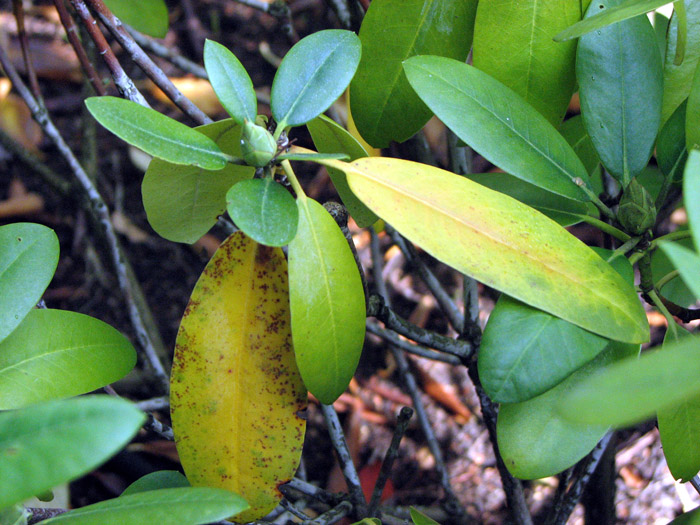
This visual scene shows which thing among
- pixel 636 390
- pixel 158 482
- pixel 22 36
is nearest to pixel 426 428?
pixel 158 482

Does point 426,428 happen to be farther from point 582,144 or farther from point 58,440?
point 58,440

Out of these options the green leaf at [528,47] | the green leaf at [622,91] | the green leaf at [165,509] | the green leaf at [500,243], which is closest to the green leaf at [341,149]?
the green leaf at [500,243]

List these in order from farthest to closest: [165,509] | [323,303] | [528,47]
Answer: [528,47] → [323,303] → [165,509]

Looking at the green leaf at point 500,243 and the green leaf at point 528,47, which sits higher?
the green leaf at point 528,47

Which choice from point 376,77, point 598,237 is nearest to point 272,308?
point 376,77

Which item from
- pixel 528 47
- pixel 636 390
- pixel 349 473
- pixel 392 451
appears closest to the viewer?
pixel 636 390

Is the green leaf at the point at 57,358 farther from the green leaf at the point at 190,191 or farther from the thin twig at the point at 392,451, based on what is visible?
the thin twig at the point at 392,451

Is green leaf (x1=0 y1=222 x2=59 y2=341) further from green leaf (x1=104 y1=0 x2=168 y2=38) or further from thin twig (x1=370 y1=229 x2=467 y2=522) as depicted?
thin twig (x1=370 y1=229 x2=467 y2=522)
